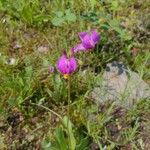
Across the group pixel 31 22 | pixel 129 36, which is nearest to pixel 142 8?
pixel 129 36

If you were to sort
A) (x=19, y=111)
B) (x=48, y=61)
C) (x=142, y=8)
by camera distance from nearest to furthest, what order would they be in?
1. (x=19, y=111)
2. (x=48, y=61)
3. (x=142, y=8)

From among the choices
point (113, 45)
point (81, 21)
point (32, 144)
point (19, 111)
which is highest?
point (81, 21)

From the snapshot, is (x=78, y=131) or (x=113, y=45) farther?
(x=113, y=45)

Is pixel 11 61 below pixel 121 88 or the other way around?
the other way around

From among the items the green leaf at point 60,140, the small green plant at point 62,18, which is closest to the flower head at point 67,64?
the green leaf at point 60,140

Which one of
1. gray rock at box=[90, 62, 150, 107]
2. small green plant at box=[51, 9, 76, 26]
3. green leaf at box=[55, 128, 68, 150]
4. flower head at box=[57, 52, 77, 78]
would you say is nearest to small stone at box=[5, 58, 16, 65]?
small green plant at box=[51, 9, 76, 26]

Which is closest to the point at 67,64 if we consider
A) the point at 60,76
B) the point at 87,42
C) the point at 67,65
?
the point at 67,65

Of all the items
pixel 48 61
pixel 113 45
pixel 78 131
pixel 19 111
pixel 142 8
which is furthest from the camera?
pixel 142 8

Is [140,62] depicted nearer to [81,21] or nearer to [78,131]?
[81,21]

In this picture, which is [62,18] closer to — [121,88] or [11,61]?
[11,61]
